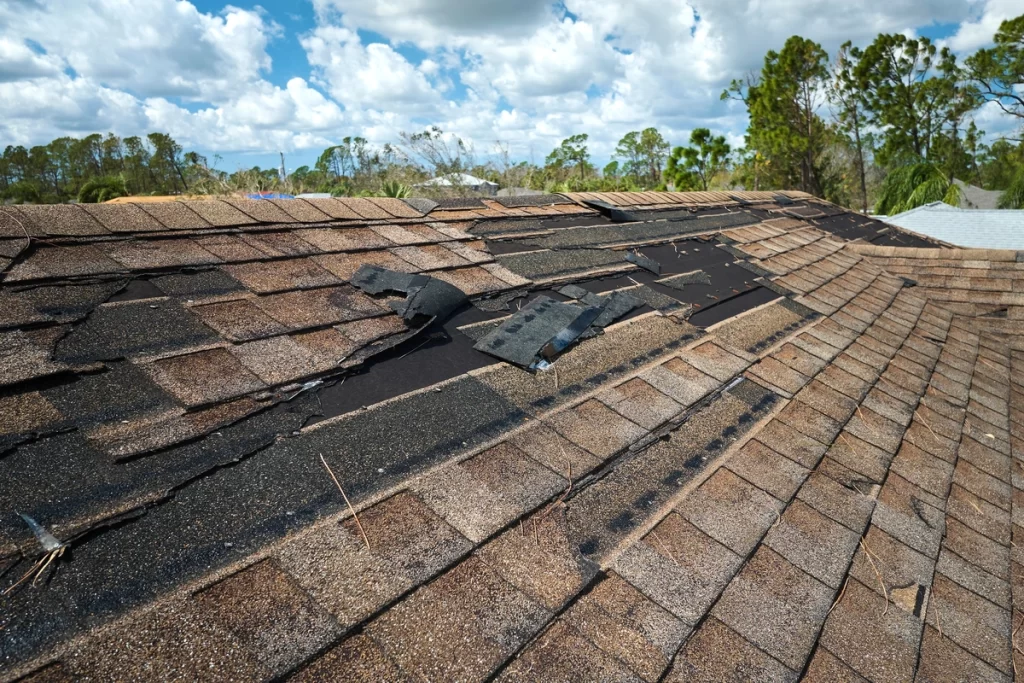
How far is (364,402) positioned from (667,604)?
50.9 inches

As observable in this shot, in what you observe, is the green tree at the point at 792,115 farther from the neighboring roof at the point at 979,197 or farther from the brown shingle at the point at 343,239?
the brown shingle at the point at 343,239

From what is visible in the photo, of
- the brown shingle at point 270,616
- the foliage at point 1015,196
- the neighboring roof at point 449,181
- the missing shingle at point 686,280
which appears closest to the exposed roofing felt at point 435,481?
the brown shingle at point 270,616

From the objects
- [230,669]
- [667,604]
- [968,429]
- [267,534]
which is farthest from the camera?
[968,429]

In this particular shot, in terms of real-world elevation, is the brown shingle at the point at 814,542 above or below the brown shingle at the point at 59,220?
below

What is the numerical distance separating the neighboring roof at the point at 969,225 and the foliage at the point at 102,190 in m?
31.5

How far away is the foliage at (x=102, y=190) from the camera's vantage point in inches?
1040

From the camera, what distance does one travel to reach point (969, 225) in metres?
18.5

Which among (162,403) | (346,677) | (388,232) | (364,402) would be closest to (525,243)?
(388,232)

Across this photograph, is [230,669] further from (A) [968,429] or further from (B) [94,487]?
(A) [968,429]

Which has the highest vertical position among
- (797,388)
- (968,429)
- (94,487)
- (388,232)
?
(388,232)

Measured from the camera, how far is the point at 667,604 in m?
1.73

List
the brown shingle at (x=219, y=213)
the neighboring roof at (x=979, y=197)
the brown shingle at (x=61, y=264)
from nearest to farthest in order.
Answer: the brown shingle at (x=61, y=264), the brown shingle at (x=219, y=213), the neighboring roof at (x=979, y=197)

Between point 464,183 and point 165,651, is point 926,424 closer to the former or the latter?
point 165,651

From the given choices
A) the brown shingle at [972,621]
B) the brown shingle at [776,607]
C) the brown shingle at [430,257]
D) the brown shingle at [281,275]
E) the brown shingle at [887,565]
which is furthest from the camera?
the brown shingle at [430,257]
